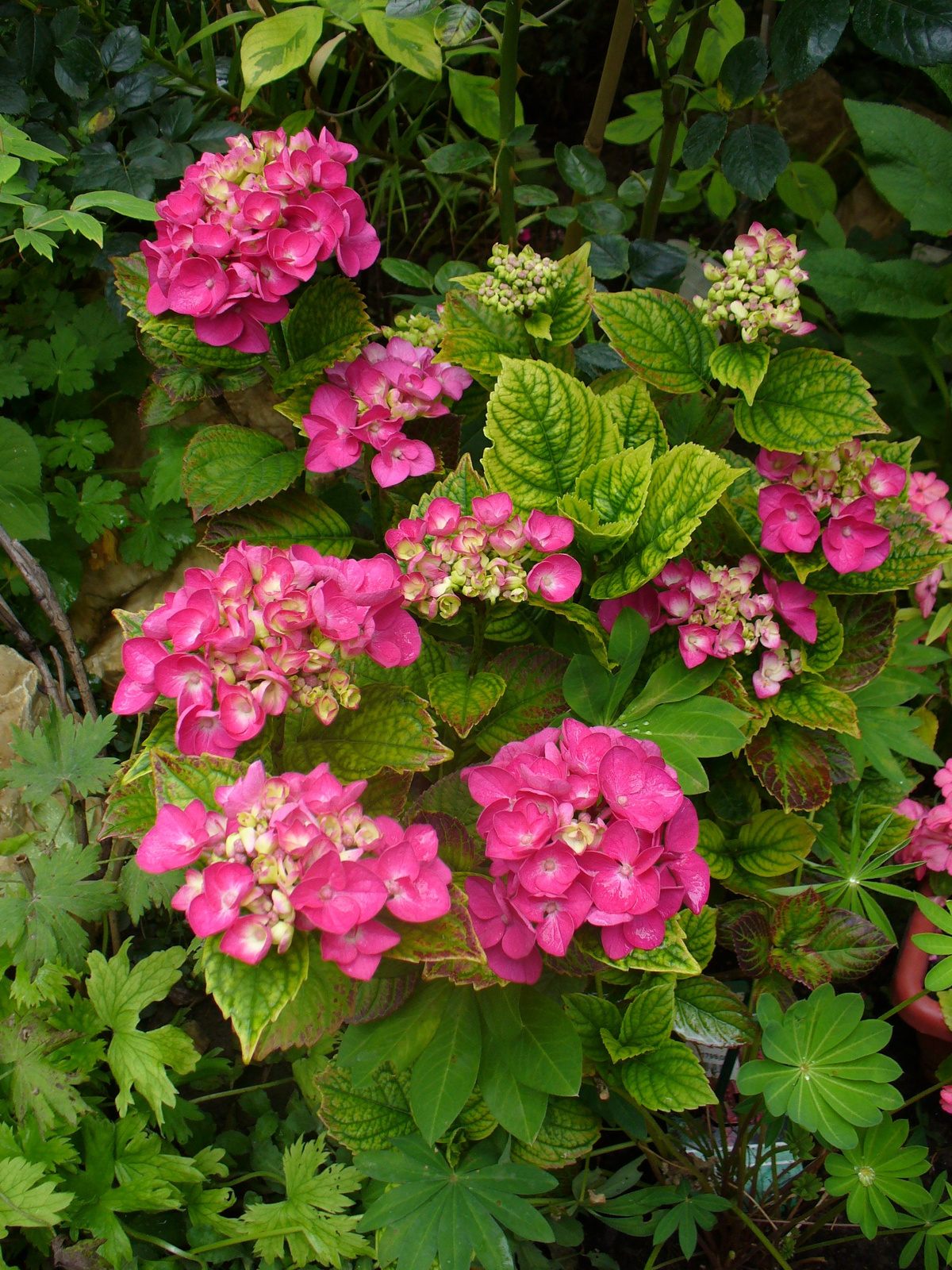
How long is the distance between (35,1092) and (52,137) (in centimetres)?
162

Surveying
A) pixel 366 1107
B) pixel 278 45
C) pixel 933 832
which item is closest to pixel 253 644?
pixel 366 1107

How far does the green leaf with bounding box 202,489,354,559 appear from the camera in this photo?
1390 mm

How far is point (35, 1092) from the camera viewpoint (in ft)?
3.98

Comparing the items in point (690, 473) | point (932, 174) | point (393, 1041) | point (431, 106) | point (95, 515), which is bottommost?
point (393, 1041)

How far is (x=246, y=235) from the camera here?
122 centimetres

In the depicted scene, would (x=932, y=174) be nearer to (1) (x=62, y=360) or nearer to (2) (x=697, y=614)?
(2) (x=697, y=614)

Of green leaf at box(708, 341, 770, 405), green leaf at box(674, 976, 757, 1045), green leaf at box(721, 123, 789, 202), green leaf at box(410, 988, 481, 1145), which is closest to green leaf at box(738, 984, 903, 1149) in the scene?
green leaf at box(674, 976, 757, 1045)

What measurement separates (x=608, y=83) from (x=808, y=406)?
94 centimetres

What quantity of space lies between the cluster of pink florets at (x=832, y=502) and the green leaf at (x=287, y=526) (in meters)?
0.63


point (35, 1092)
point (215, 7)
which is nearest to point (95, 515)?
point (35, 1092)

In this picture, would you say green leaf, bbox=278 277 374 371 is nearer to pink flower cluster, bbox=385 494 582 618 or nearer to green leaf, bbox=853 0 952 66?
pink flower cluster, bbox=385 494 582 618

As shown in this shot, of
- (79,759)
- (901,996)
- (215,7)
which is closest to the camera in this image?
(79,759)

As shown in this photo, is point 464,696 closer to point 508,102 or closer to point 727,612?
point 727,612

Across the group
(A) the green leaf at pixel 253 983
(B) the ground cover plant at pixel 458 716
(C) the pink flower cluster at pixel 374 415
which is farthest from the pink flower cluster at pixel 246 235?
(A) the green leaf at pixel 253 983
